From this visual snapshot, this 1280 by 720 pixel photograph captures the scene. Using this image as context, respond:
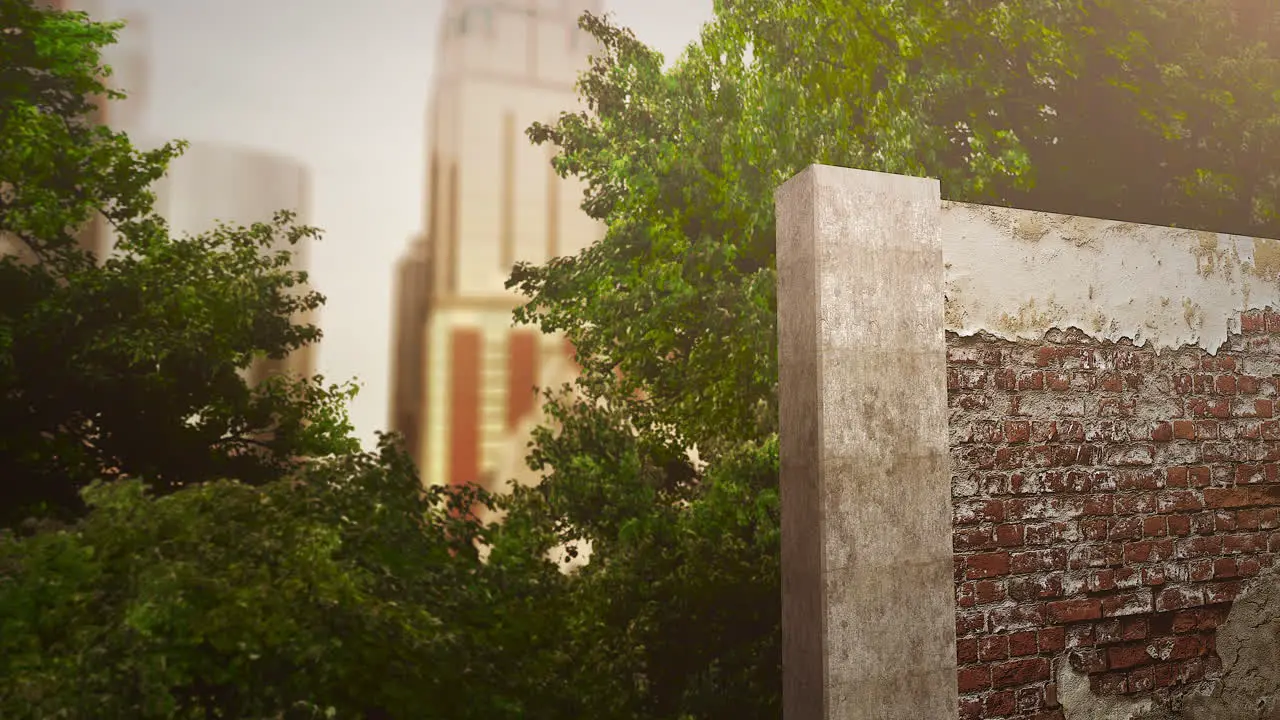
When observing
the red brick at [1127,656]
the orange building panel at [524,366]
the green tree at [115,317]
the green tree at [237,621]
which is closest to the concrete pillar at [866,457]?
the red brick at [1127,656]

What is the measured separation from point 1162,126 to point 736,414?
538 cm

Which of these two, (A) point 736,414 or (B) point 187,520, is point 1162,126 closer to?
(A) point 736,414

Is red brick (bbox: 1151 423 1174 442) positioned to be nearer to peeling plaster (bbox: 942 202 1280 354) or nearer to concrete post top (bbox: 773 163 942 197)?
peeling plaster (bbox: 942 202 1280 354)

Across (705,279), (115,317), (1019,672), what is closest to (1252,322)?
(1019,672)

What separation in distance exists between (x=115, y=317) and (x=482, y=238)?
2937 mm

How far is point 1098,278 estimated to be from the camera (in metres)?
2.72

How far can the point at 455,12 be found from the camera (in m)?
7.52

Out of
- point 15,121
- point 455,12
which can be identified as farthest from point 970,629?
point 455,12

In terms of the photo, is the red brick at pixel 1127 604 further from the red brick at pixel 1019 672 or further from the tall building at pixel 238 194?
the tall building at pixel 238 194

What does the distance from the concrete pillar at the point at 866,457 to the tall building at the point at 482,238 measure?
386 centimetres

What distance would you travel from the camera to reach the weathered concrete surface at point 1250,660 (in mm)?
2809

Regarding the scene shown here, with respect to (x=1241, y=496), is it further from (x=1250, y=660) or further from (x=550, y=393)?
(x=550, y=393)

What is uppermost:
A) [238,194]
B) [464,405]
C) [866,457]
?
[238,194]

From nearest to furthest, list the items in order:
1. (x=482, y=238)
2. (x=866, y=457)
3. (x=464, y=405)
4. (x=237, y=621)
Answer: (x=866, y=457), (x=237, y=621), (x=482, y=238), (x=464, y=405)
